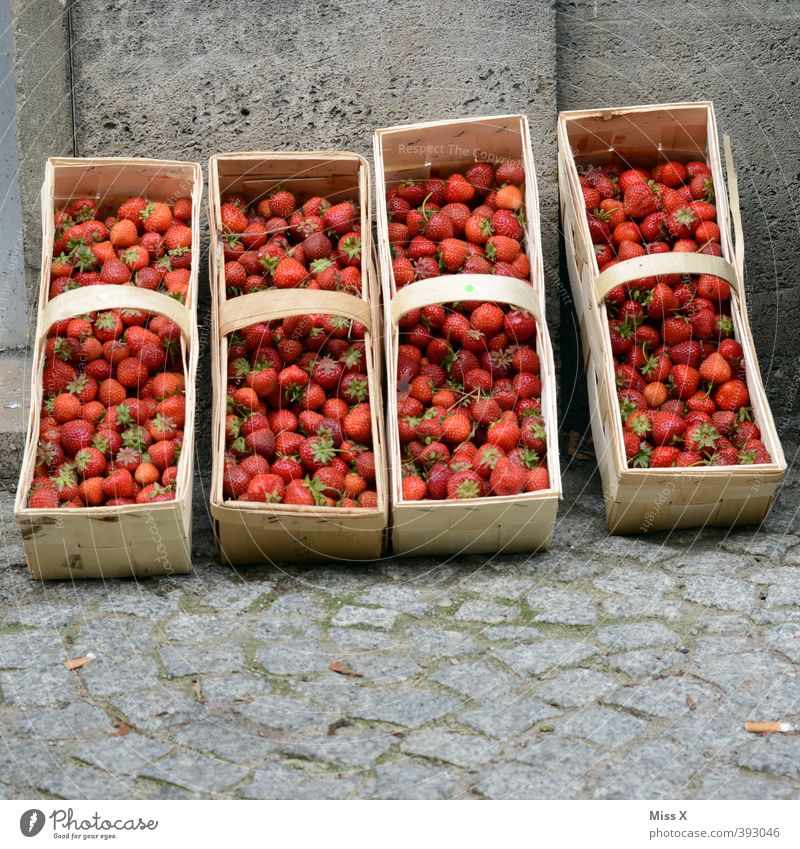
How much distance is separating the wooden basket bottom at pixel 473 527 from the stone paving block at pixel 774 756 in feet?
2.42

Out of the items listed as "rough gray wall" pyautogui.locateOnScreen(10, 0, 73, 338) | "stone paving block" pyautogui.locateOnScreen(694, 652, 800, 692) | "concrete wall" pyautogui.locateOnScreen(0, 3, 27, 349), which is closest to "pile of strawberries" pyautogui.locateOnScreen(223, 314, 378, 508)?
"stone paving block" pyautogui.locateOnScreen(694, 652, 800, 692)

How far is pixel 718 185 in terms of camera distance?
9.57 ft

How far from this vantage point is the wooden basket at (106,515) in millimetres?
2420

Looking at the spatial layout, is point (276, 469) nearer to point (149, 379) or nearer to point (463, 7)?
point (149, 379)

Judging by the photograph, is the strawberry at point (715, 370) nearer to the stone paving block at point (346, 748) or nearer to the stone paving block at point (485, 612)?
the stone paving block at point (485, 612)

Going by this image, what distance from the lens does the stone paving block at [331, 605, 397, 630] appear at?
2.37 m

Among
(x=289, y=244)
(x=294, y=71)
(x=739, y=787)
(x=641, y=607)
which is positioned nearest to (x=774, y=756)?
(x=739, y=787)

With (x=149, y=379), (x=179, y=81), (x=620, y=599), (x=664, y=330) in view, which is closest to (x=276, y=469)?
(x=149, y=379)

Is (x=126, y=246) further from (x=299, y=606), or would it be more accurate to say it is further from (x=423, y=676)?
(x=423, y=676)

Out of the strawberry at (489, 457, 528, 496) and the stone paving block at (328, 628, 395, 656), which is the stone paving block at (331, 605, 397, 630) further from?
the strawberry at (489, 457, 528, 496)

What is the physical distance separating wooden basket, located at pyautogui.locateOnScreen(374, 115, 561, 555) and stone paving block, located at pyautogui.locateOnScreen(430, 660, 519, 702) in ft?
1.31

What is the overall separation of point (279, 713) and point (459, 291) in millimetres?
1094

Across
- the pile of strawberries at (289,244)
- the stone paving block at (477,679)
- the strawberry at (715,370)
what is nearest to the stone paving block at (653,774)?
the stone paving block at (477,679)

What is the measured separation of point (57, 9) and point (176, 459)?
1444mm
